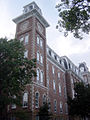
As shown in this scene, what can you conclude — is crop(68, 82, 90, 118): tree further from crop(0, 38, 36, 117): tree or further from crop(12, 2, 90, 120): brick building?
crop(0, 38, 36, 117): tree

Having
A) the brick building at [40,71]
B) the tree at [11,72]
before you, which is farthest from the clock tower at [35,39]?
the tree at [11,72]

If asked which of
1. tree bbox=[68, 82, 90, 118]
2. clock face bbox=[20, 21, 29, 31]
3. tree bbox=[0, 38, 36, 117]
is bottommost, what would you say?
tree bbox=[68, 82, 90, 118]

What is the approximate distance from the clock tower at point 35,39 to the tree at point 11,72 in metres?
5.64

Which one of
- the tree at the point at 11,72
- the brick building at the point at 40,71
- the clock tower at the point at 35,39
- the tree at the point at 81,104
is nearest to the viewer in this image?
the tree at the point at 11,72

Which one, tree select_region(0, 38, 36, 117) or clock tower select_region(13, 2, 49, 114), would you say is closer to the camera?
tree select_region(0, 38, 36, 117)

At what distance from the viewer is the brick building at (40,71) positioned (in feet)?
74.7

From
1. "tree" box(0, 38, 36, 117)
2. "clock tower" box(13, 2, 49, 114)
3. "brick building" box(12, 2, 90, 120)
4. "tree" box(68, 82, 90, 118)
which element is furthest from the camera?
"tree" box(68, 82, 90, 118)

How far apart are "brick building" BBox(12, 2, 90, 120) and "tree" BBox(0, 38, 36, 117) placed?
5.60 meters

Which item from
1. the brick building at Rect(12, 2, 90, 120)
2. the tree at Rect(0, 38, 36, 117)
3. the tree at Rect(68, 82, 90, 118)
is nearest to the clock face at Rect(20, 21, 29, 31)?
the brick building at Rect(12, 2, 90, 120)

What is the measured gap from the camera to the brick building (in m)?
22.8

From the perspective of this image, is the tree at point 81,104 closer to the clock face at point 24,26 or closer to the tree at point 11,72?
the tree at point 11,72

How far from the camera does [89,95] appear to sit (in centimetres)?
2694

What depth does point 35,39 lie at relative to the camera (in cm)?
2736

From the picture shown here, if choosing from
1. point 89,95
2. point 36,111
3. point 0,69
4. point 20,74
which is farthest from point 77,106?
point 0,69
